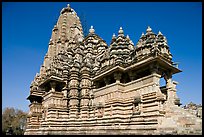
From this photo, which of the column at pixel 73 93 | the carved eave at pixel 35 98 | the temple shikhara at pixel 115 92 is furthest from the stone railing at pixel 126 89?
the carved eave at pixel 35 98

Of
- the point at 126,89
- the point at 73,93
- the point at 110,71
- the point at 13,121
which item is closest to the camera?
the point at 126,89

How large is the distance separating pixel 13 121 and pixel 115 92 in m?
31.5

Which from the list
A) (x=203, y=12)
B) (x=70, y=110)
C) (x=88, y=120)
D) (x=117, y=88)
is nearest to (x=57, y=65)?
(x=70, y=110)

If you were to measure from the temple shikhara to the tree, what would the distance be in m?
15.7

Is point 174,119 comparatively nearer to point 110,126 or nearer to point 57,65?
point 110,126

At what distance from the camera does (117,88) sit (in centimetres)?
1622

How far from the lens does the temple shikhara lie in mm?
13539

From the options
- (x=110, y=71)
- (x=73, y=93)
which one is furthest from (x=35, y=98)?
(x=110, y=71)

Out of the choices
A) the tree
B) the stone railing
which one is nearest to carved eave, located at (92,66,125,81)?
the stone railing

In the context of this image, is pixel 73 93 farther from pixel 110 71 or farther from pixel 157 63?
pixel 157 63

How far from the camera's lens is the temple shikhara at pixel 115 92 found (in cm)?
1354

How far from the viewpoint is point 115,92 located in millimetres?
16297

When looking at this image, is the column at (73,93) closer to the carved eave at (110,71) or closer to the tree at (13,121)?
the carved eave at (110,71)

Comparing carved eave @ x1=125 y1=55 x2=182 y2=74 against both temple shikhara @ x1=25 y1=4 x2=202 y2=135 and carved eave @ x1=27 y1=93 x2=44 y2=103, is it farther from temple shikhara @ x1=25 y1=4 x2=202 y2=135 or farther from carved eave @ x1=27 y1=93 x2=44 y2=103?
carved eave @ x1=27 y1=93 x2=44 y2=103
